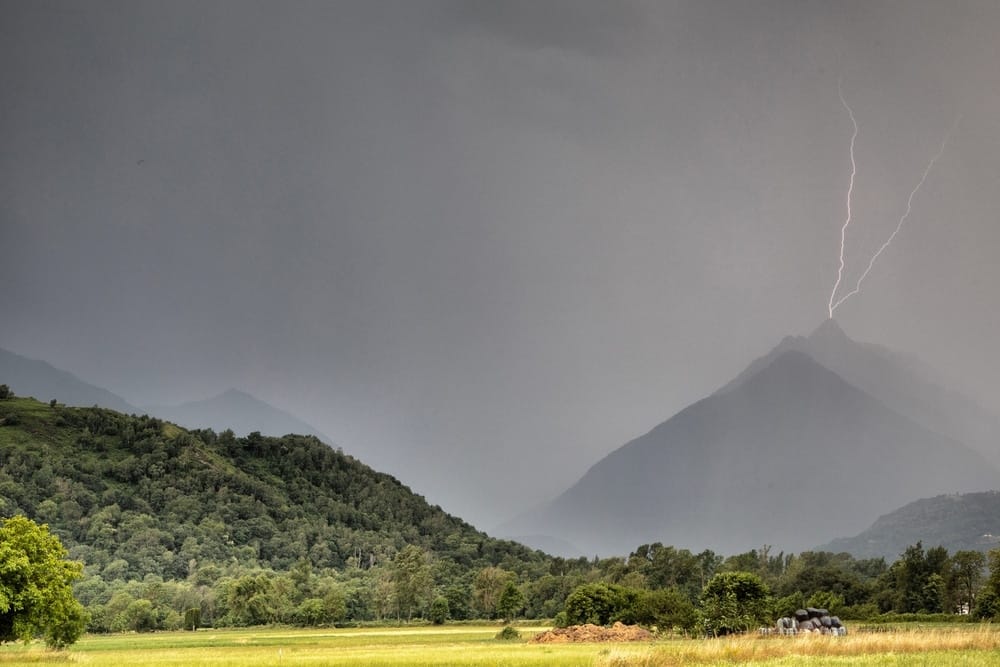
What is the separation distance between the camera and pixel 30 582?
52.9 meters

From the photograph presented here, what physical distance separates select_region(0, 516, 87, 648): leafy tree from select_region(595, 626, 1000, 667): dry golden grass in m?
37.3

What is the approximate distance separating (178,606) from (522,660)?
13530cm

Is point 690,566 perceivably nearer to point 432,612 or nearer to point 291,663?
point 432,612

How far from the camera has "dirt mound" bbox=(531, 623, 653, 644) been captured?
7850 centimetres

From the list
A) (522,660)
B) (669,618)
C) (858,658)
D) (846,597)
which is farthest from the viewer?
(846,597)

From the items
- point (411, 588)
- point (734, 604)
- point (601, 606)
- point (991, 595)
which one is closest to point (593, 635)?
point (734, 604)

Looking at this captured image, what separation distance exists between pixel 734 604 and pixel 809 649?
40.2 m

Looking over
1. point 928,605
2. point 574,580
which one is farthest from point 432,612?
point 928,605

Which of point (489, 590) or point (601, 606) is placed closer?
point (601, 606)

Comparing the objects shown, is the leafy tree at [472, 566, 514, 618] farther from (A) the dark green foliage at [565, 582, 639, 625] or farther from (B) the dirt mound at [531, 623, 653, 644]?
(B) the dirt mound at [531, 623, 653, 644]

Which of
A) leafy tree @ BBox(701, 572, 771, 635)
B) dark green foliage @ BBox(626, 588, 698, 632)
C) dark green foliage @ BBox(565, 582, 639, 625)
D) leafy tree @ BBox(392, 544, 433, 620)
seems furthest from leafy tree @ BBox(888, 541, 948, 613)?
leafy tree @ BBox(392, 544, 433, 620)

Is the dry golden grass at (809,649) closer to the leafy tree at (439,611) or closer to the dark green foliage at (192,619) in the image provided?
the leafy tree at (439,611)

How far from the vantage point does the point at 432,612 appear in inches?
6255

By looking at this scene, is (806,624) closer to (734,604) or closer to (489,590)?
(734,604)
